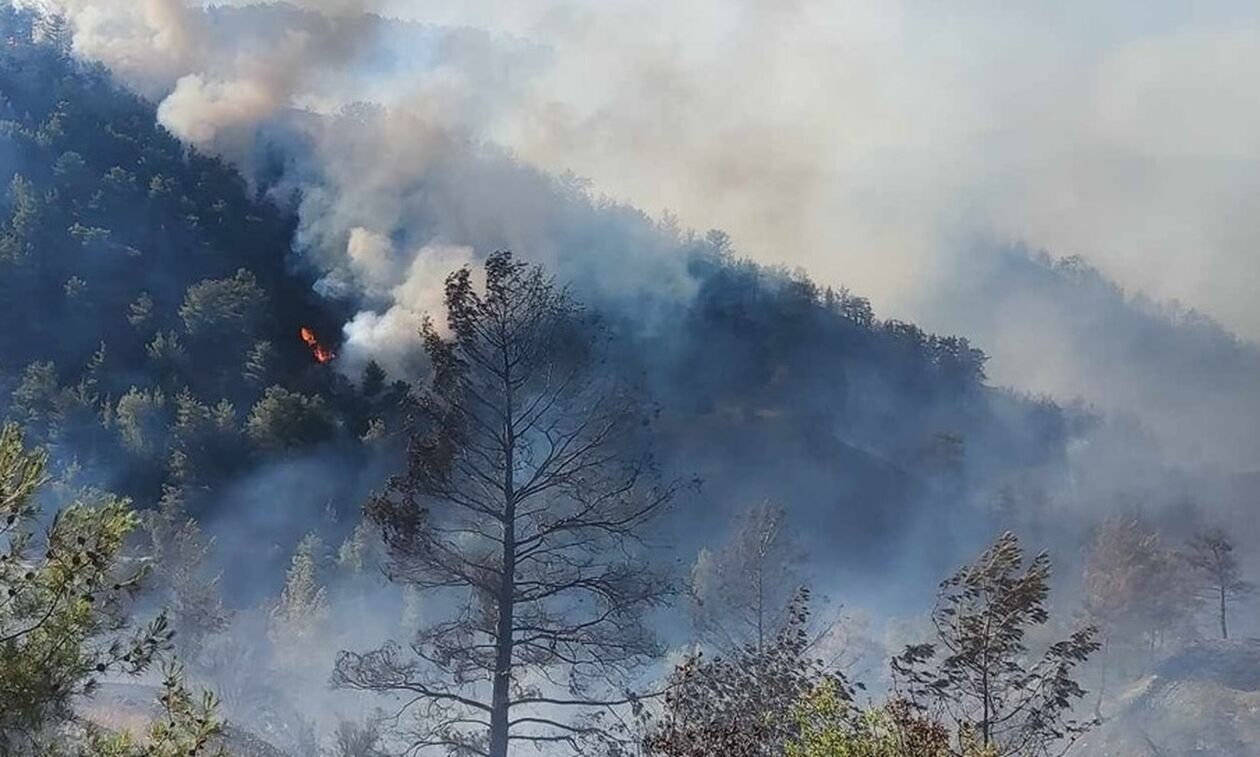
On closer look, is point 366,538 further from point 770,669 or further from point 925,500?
point 925,500

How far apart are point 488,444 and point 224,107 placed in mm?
62260

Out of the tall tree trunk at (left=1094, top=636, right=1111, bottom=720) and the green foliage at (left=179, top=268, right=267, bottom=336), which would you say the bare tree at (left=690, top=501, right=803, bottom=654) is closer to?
the tall tree trunk at (left=1094, top=636, right=1111, bottom=720)

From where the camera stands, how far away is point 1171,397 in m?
98.4

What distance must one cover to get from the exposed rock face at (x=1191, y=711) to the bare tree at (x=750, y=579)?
895 centimetres

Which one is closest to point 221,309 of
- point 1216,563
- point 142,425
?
point 142,425

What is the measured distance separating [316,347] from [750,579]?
1203 inches

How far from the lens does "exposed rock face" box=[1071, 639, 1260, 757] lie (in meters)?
26.3

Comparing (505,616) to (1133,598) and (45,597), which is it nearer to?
(45,597)

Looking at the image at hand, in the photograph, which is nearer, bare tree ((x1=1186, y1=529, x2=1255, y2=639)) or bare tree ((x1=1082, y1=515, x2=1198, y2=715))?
bare tree ((x1=1082, y1=515, x2=1198, y2=715))

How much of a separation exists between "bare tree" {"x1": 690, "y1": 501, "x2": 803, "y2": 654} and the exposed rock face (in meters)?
8.95

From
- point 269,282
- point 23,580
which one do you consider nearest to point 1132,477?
point 269,282

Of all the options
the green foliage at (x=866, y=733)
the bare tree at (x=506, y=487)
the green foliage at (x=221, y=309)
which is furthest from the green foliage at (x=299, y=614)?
the green foliage at (x=866, y=733)

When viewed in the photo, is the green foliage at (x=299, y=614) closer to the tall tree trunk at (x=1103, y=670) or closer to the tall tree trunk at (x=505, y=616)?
the tall tree trunk at (x=505, y=616)

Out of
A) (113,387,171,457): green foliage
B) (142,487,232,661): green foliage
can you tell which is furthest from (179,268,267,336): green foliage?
(142,487,232,661): green foliage
